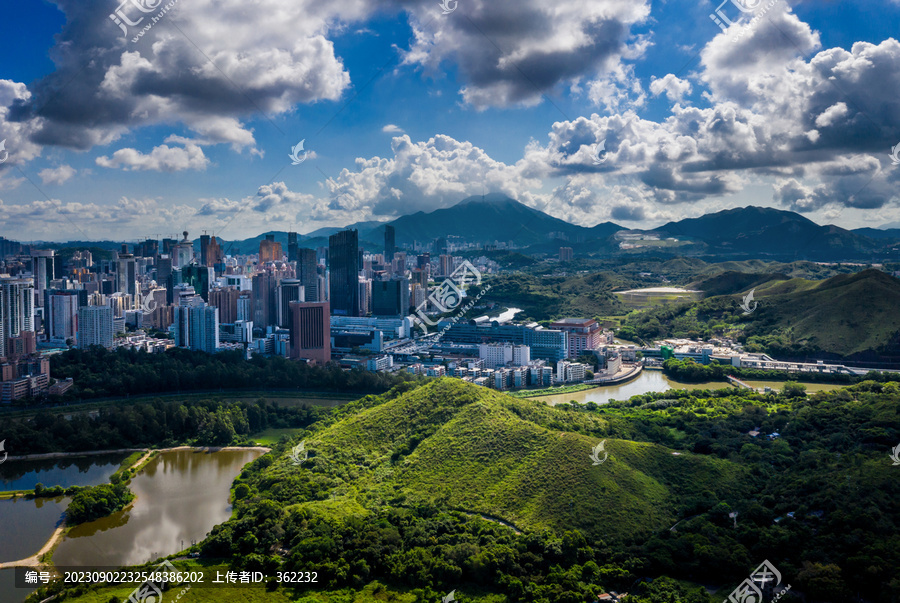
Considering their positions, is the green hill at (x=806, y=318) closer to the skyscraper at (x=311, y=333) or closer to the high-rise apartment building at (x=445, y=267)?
the skyscraper at (x=311, y=333)

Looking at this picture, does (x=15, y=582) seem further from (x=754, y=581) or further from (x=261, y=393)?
(x=261, y=393)

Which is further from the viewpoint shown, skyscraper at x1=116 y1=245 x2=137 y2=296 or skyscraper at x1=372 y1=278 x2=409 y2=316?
skyscraper at x1=116 y1=245 x2=137 y2=296

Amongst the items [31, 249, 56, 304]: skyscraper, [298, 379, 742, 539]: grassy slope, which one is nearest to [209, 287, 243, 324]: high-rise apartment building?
[31, 249, 56, 304]: skyscraper

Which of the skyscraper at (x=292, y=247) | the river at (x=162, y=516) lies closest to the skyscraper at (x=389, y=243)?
the skyscraper at (x=292, y=247)

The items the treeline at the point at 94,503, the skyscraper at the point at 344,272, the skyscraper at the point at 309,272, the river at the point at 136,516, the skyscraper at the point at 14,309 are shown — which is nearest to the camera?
the river at the point at 136,516

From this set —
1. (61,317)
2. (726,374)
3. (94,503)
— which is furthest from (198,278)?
(726,374)

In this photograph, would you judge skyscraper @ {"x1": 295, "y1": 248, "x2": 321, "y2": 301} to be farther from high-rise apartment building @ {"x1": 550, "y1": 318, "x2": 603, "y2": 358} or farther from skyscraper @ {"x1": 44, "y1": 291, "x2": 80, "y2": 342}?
high-rise apartment building @ {"x1": 550, "y1": 318, "x2": 603, "y2": 358}

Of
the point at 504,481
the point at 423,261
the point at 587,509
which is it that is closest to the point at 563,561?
the point at 587,509
